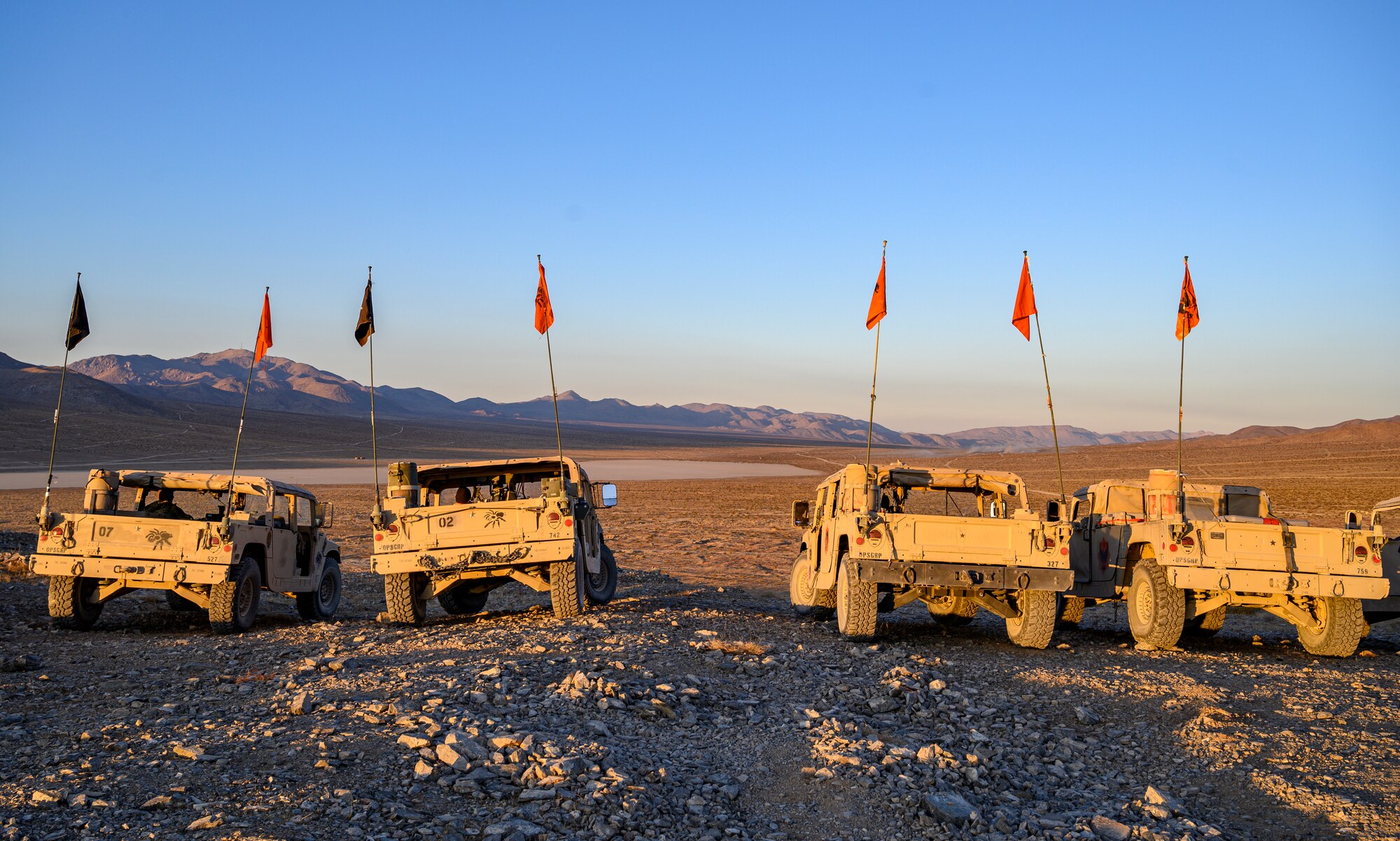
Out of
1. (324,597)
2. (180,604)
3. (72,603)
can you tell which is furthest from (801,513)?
(72,603)

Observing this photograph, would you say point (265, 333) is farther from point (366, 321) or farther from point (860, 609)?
point (860, 609)

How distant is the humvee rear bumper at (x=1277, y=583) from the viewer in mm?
11641

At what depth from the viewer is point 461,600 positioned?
1545cm

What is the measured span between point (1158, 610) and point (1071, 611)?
2708mm

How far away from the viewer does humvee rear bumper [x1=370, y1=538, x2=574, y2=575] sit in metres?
12.8

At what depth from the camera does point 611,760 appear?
21.9ft

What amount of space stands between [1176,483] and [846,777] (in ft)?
32.1

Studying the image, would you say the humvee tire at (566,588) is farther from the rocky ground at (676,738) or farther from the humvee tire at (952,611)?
the humvee tire at (952,611)

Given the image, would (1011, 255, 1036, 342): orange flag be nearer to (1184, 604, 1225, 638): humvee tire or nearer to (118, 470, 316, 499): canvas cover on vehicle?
(1184, 604, 1225, 638): humvee tire

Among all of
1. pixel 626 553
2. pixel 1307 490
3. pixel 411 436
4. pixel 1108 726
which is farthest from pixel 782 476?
pixel 411 436

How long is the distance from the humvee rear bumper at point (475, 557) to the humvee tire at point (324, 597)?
2.57 meters

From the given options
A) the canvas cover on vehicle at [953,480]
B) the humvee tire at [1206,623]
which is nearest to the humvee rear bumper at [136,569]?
the canvas cover on vehicle at [953,480]

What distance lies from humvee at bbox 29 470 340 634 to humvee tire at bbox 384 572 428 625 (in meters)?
1.68

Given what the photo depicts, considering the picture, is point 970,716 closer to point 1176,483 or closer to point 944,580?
point 944,580
